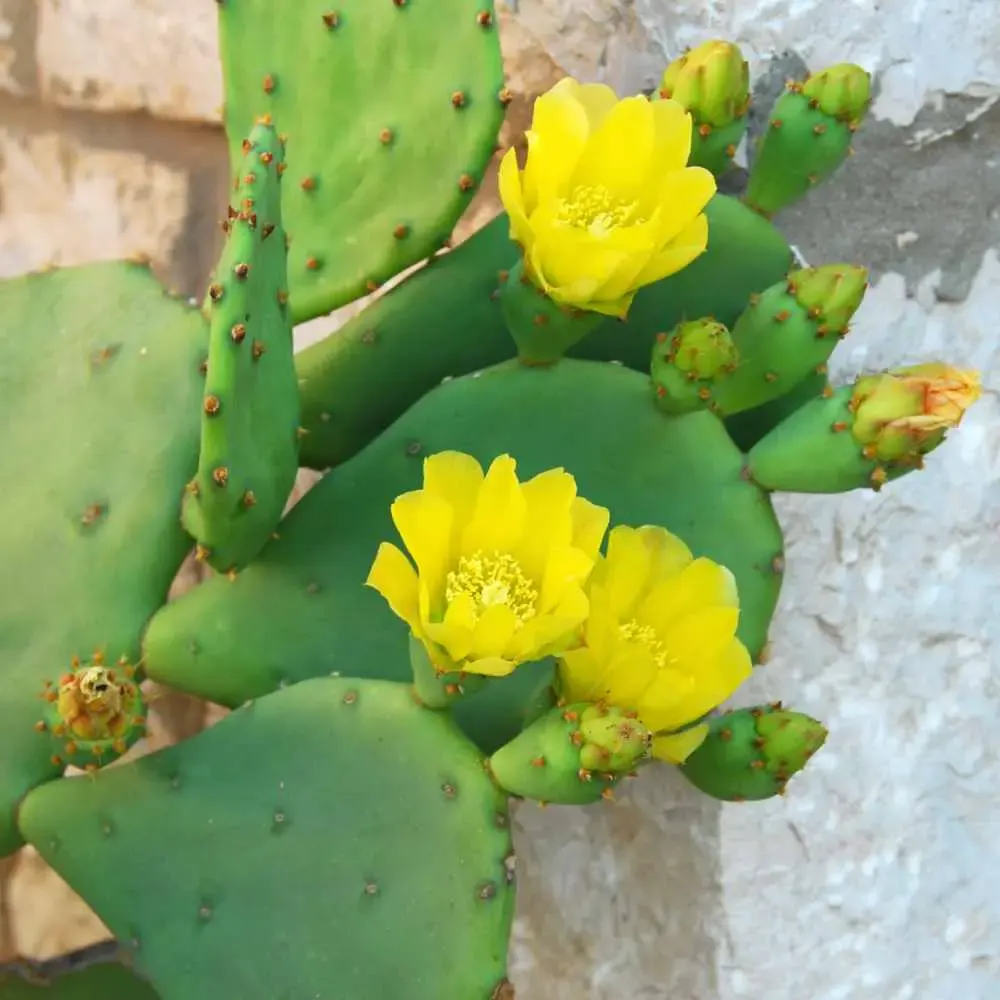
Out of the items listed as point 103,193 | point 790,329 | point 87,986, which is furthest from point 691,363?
point 103,193

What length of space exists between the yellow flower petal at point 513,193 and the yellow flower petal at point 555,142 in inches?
0.5

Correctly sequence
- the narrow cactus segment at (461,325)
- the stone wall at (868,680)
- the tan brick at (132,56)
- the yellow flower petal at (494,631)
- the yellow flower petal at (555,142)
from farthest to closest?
the tan brick at (132,56), the stone wall at (868,680), the narrow cactus segment at (461,325), the yellow flower petal at (555,142), the yellow flower petal at (494,631)

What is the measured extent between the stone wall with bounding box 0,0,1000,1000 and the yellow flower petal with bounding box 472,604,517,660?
415mm

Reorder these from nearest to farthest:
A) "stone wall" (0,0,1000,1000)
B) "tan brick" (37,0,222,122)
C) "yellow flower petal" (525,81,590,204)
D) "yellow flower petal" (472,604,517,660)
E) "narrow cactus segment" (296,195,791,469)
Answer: "yellow flower petal" (472,604,517,660)
"yellow flower petal" (525,81,590,204)
"narrow cactus segment" (296,195,791,469)
"stone wall" (0,0,1000,1000)
"tan brick" (37,0,222,122)

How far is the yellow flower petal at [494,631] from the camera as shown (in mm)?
583


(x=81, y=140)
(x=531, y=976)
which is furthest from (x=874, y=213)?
(x=81, y=140)

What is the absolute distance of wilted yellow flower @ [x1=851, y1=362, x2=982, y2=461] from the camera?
0.67 meters

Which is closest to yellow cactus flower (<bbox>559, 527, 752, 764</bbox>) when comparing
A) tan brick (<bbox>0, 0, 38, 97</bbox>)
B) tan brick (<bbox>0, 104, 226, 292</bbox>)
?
tan brick (<bbox>0, 104, 226, 292</bbox>)

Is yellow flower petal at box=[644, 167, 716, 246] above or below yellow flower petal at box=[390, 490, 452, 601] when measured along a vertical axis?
above

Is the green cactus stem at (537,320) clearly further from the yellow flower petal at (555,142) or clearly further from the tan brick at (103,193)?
the tan brick at (103,193)

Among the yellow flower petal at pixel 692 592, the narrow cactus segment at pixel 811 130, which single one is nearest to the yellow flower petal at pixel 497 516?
the yellow flower petal at pixel 692 592

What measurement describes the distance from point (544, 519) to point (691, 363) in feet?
0.55

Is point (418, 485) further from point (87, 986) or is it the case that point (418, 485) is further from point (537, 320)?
point (87, 986)

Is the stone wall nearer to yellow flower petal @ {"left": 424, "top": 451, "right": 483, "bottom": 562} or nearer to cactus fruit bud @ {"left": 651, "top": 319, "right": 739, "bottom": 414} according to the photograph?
cactus fruit bud @ {"left": 651, "top": 319, "right": 739, "bottom": 414}
